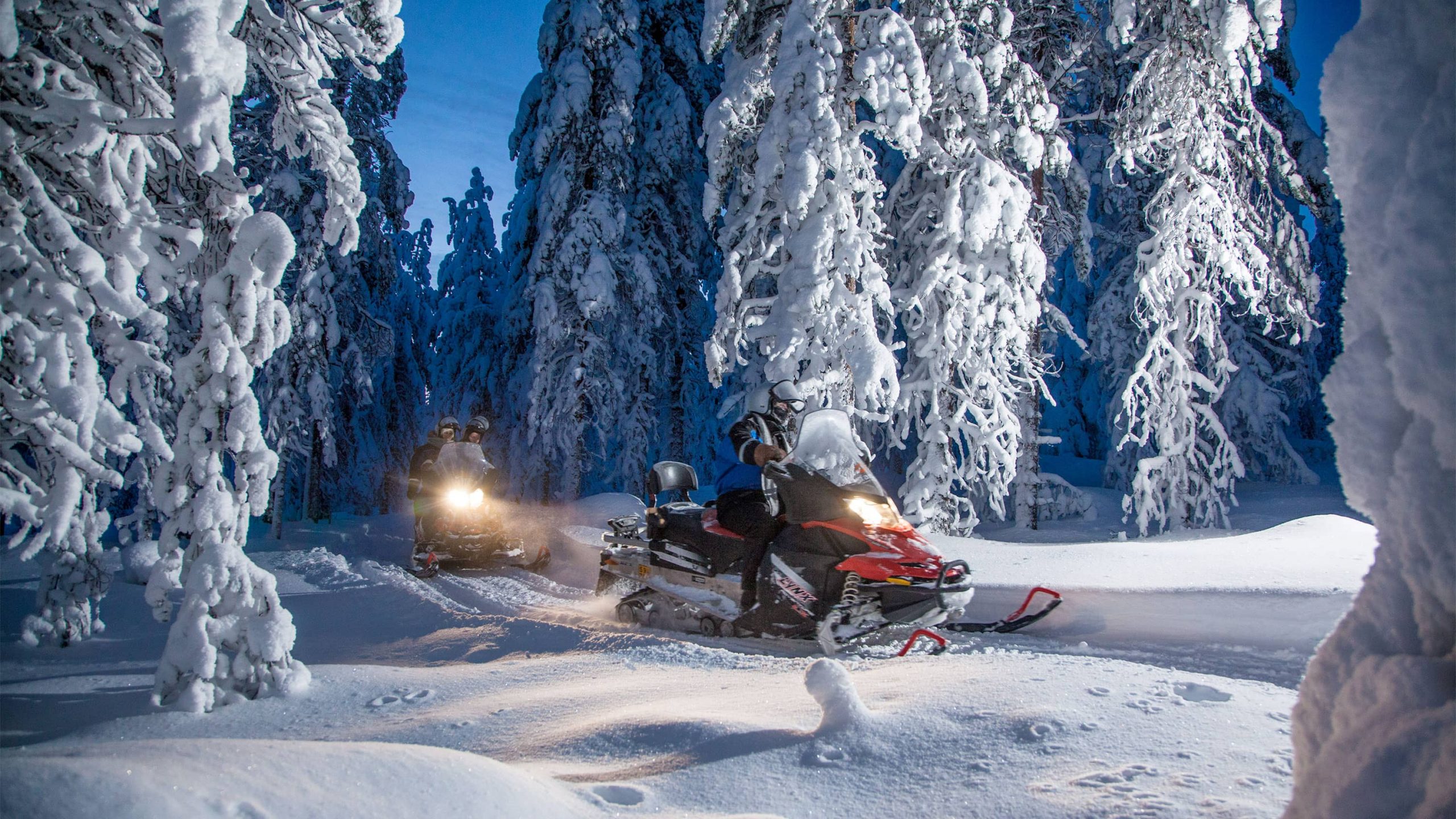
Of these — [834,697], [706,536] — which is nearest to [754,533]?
[706,536]

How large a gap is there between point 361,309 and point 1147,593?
16652mm

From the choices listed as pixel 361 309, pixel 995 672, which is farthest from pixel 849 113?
pixel 361 309

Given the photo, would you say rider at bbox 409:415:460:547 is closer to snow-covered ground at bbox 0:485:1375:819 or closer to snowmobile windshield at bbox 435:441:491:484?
snowmobile windshield at bbox 435:441:491:484

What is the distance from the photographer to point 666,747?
2939mm

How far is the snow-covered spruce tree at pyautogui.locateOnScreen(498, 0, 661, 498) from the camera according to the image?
50.4 ft

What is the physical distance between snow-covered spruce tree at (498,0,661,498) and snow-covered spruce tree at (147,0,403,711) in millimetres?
11250

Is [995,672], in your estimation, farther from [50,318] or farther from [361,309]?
[361,309]

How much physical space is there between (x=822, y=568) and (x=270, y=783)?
3.75 m

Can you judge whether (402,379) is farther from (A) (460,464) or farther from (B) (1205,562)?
(B) (1205,562)

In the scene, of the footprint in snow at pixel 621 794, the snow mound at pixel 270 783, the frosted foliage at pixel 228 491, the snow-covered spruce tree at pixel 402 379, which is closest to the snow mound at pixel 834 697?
the footprint in snow at pixel 621 794

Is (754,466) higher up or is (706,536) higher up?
(754,466)

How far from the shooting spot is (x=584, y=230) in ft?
51.3

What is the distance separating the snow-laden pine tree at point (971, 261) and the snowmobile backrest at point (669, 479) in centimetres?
385

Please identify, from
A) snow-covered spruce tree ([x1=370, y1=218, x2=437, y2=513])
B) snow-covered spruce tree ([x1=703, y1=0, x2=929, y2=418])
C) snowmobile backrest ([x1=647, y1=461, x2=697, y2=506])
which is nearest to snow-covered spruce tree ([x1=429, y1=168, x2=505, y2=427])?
snow-covered spruce tree ([x1=370, y1=218, x2=437, y2=513])
